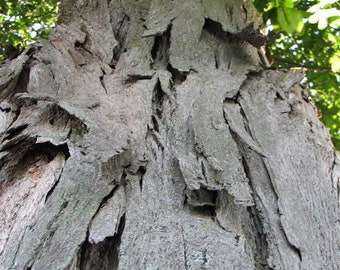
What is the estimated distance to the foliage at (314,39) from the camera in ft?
5.08

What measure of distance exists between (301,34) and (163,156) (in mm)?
1117

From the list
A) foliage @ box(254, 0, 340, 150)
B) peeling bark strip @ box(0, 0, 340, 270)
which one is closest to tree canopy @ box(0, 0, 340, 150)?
foliage @ box(254, 0, 340, 150)

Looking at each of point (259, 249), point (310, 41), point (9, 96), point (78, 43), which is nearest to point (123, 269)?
point (259, 249)

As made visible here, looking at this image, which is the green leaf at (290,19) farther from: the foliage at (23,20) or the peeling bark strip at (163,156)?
the foliage at (23,20)

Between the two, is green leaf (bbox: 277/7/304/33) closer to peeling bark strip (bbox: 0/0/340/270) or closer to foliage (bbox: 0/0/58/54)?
peeling bark strip (bbox: 0/0/340/270)

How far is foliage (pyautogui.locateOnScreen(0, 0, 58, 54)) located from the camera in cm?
322

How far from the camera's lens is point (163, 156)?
3.38 ft

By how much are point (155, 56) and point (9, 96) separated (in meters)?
0.48

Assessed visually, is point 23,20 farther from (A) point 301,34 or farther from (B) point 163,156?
(B) point 163,156

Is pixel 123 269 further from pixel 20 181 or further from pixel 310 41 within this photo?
pixel 310 41

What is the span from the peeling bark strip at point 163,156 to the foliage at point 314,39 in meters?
0.21

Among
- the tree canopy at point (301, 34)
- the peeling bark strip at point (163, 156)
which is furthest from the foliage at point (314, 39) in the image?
the peeling bark strip at point (163, 156)

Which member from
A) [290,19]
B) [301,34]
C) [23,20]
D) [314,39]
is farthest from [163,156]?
[23,20]

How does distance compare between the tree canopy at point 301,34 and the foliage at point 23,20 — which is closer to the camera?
the tree canopy at point 301,34
